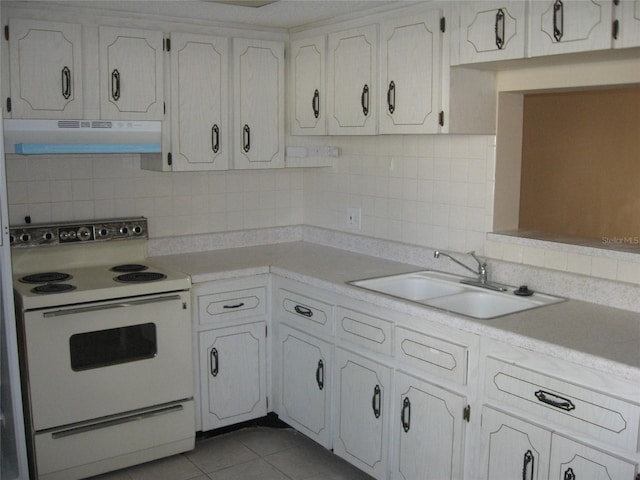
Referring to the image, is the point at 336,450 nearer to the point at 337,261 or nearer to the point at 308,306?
the point at 308,306

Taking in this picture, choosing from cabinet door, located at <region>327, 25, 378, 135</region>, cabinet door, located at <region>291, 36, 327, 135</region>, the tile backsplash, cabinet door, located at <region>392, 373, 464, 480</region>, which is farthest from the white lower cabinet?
the tile backsplash

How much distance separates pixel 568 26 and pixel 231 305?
2003 mm

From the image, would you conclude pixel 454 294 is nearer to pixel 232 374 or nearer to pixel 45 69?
pixel 232 374

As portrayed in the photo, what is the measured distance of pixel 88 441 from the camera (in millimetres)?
3133

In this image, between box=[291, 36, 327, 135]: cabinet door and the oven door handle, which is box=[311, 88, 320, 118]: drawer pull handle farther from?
the oven door handle

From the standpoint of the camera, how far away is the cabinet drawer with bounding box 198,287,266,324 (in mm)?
3434

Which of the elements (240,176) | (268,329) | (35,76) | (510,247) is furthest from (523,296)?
(35,76)

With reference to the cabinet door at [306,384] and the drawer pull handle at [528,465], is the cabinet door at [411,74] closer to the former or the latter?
the cabinet door at [306,384]

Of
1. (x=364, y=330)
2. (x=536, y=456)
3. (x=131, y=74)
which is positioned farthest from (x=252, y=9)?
(x=536, y=456)

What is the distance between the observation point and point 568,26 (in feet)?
8.01

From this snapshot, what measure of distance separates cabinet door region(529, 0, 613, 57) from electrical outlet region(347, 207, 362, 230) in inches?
62.5

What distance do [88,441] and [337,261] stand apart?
58.7 inches

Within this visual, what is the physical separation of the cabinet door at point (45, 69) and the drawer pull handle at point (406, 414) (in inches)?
77.8

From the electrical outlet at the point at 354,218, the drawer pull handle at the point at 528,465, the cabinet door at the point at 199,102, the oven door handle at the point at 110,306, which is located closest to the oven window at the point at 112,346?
the oven door handle at the point at 110,306
